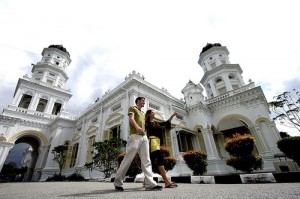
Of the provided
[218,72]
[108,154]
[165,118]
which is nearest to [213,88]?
[218,72]

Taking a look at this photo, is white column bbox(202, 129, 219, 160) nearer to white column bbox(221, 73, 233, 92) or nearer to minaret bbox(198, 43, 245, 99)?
minaret bbox(198, 43, 245, 99)

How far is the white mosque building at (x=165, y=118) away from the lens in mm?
12211

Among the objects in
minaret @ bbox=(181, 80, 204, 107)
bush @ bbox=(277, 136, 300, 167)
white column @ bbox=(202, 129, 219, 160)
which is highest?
minaret @ bbox=(181, 80, 204, 107)

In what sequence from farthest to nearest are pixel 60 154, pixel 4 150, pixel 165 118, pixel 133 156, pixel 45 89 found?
pixel 45 89
pixel 60 154
pixel 4 150
pixel 165 118
pixel 133 156

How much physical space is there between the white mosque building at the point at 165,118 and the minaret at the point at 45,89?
0.12 m

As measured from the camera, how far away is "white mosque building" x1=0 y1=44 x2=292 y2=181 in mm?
12211

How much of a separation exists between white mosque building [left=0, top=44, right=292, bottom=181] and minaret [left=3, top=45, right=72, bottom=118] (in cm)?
12

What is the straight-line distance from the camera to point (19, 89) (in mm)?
19094

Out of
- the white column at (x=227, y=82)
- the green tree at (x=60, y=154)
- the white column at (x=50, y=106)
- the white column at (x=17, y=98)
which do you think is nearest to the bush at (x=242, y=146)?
the white column at (x=227, y=82)

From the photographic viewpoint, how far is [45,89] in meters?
21.1

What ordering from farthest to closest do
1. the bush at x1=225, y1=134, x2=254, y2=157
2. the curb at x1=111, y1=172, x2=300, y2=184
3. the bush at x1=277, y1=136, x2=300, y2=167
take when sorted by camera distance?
the bush at x1=225, y1=134, x2=254, y2=157 < the bush at x1=277, y1=136, x2=300, y2=167 < the curb at x1=111, y1=172, x2=300, y2=184

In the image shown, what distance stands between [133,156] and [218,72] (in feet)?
64.5

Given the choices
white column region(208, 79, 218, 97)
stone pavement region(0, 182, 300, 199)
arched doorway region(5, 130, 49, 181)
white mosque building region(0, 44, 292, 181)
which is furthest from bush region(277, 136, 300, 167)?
arched doorway region(5, 130, 49, 181)

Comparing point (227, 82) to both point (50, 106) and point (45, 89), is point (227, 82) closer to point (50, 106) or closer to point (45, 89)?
point (50, 106)
